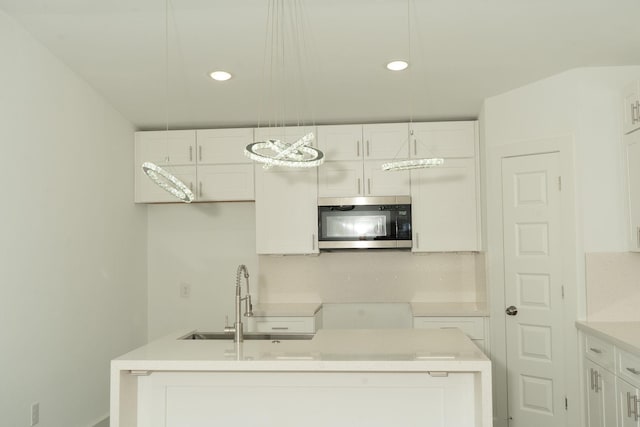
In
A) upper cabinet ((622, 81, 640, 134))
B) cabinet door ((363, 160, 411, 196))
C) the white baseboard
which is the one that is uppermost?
upper cabinet ((622, 81, 640, 134))

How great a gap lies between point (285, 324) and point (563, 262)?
2093 millimetres

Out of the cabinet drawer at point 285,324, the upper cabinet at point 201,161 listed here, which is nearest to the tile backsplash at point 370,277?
the cabinet drawer at point 285,324

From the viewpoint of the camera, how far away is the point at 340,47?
3.21 meters

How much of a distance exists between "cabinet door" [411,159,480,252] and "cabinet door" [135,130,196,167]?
1.90 meters

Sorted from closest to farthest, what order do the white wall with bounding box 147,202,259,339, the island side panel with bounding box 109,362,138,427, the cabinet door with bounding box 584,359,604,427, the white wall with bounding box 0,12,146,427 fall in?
the island side panel with bounding box 109,362,138,427 < the white wall with bounding box 0,12,146,427 < the cabinet door with bounding box 584,359,604,427 < the white wall with bounding box 147,202,259,339

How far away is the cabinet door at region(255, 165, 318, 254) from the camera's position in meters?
4.61

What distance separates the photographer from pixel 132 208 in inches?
184

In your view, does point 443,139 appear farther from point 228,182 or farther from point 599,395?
point 599,395

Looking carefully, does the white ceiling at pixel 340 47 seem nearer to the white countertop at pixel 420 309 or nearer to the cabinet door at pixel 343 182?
the cabinet door at pixel 343 182

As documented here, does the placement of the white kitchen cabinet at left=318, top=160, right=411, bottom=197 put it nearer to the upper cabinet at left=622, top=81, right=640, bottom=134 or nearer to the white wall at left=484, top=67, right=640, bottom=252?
the white wall at left=484, top=67, right=640, bottom=252

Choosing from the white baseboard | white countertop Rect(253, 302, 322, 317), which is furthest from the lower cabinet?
the white baseboard

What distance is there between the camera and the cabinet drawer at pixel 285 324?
4.39 m

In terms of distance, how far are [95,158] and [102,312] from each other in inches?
43.3

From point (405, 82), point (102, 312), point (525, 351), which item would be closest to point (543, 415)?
point (525, 351)
